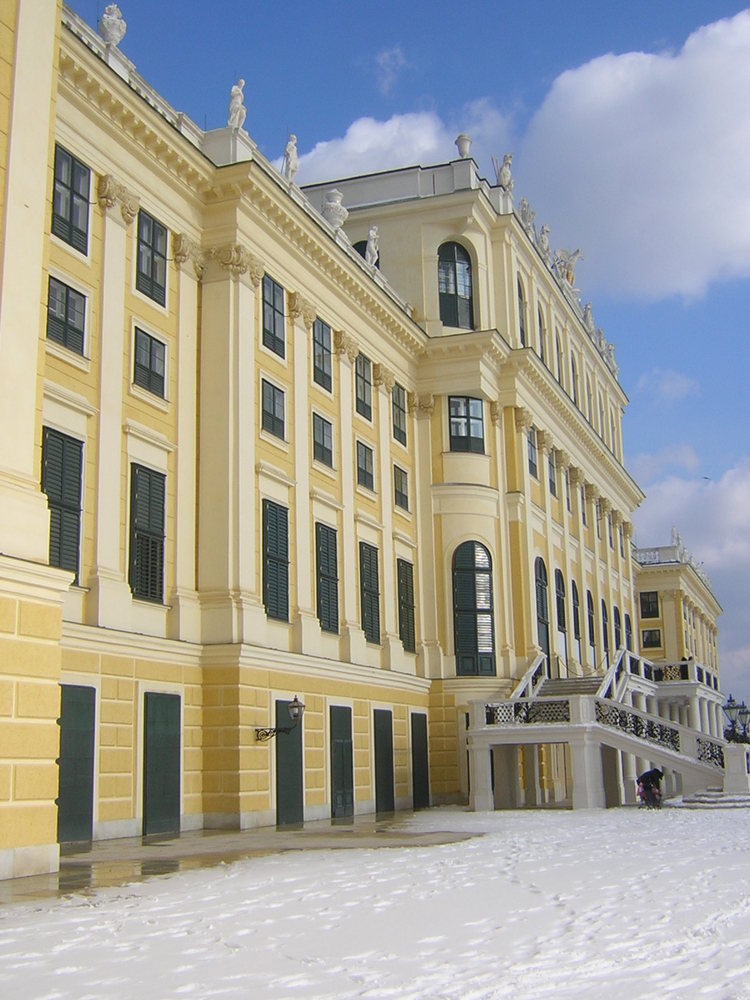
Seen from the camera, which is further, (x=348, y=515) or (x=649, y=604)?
(x=649, y=604)

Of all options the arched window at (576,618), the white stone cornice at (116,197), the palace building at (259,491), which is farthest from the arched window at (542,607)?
the white stone cornice at (116,197)

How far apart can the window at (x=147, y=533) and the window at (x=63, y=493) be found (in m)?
1.56

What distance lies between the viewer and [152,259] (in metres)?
23.2

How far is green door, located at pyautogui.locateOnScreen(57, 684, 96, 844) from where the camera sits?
18469 millimetres

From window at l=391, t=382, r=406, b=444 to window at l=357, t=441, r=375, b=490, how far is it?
2399mm

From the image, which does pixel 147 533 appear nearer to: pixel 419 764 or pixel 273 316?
pixel 273 316

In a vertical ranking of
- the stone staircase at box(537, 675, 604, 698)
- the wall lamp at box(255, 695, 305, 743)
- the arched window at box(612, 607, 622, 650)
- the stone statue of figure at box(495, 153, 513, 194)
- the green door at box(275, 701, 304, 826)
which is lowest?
the green door at box(275, 701, 304, 826)

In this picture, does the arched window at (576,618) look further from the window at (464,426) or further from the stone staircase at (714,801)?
the stone staircase at (714,801)

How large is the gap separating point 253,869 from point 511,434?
2473 cm

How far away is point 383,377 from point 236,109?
29.9ft

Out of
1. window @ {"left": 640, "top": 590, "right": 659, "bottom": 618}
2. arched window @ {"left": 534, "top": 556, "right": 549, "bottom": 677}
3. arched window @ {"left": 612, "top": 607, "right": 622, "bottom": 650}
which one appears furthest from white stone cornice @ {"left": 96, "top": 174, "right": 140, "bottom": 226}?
window @ {"left": 640, "top": 590, "right": 659, "bottom": 618}

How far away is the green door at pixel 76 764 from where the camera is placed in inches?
727

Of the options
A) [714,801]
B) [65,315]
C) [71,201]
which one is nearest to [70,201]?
[71,201]

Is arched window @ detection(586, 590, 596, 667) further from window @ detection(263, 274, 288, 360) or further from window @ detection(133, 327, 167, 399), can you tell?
window @ detection(133, 327, 167, 399)
